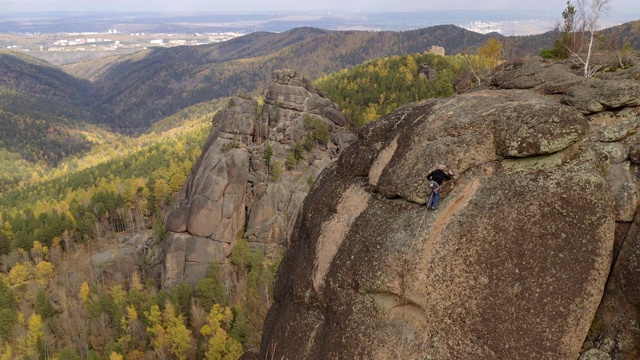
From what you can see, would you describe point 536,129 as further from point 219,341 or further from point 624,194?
point 219,341

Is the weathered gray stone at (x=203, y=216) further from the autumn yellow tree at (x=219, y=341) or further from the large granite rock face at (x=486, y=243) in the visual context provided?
the large granite rock face at (x=486, y=243)

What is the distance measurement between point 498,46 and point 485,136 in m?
53.7

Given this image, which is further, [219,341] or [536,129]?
[219,341]

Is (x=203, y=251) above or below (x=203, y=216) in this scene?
below

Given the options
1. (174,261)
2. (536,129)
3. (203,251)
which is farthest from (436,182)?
(174,261)

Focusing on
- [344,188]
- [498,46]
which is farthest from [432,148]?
[498,46]

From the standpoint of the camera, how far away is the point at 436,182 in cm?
1358

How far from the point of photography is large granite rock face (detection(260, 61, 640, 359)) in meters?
12.3

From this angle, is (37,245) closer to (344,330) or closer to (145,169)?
(145,169)

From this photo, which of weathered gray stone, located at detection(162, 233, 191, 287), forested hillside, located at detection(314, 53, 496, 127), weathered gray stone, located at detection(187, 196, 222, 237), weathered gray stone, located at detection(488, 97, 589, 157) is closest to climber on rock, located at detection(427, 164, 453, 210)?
weathered gray stone, located at detection(488, 97, 589, 157)

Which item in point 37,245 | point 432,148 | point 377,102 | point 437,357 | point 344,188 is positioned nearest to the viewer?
point 437,357

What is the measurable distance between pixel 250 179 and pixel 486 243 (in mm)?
64794

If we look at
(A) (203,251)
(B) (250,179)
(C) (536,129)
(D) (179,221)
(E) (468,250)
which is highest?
(C) (536,129)

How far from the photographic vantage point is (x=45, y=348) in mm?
58656
